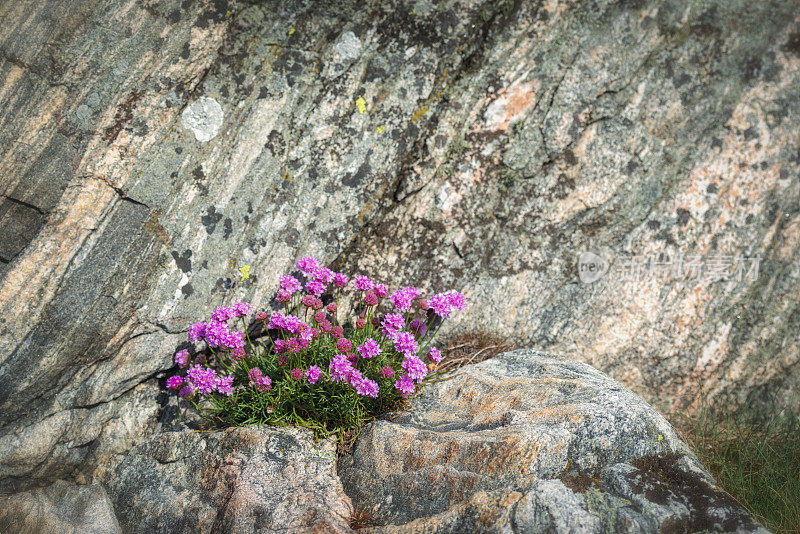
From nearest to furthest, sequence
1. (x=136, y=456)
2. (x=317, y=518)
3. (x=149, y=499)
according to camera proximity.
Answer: (x=317, y=518), (x=149, y=499), (x=136, y=456)

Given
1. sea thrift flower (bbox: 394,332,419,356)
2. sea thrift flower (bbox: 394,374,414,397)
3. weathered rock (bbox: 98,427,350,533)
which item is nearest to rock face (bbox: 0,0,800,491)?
weathered rock (bbox: 98,427,350,533)

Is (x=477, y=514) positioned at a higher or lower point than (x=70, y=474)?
higher

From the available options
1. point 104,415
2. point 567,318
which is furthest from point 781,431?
point 104,415

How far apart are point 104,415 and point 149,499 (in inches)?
38.9

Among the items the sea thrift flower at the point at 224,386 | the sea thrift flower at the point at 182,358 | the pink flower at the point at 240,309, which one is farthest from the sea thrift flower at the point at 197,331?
the sea thrift flower at the point at 224,386

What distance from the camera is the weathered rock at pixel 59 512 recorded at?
12.9ft

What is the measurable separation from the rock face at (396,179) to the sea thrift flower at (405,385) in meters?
1.23

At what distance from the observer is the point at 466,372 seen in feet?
16.2

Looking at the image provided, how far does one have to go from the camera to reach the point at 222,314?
4430mm

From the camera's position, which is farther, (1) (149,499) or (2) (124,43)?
(2) (124,43)

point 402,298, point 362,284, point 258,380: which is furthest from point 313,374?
point 402,298

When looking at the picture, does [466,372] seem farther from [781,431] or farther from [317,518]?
[781,431]

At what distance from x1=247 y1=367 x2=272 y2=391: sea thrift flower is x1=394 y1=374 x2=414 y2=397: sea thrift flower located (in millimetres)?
1003

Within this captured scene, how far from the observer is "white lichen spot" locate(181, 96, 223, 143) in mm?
4746
